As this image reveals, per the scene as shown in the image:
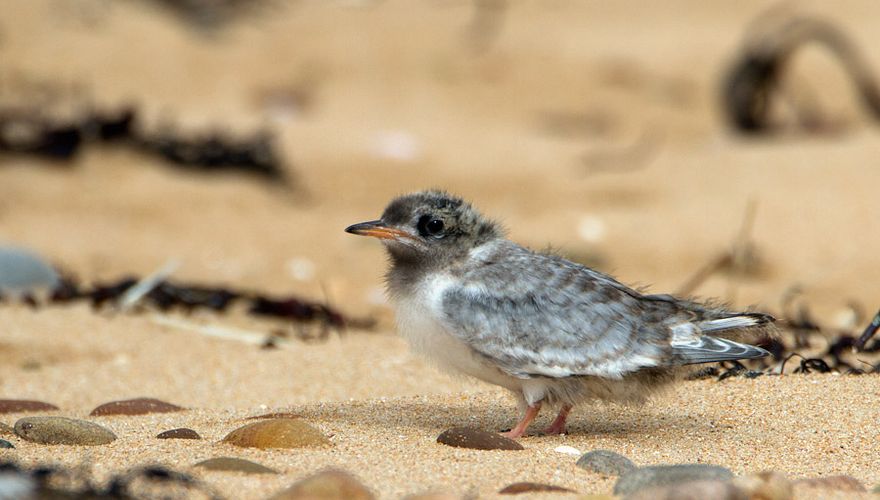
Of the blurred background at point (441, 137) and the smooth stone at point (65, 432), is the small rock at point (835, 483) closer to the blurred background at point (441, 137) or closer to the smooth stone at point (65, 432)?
the smooth stone at point (65, 432)

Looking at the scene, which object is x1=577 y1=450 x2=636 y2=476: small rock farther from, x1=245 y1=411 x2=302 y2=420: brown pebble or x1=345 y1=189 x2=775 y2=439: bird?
x1=245 y1=411 x2=302 y2=420: brown pebble

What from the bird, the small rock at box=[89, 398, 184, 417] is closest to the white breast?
the bird

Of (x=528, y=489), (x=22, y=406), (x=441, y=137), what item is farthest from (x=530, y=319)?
(x=441, y=137)

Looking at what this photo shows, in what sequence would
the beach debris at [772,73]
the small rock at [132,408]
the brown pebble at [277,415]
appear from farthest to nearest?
the beach debris at [772,73]
the small rock at [132,408]
the brown pebble at [277,415]

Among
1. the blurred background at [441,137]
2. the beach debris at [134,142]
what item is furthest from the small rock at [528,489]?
the beach debris at [134,142]

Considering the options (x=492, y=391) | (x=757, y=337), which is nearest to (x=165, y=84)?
(x=492, y=391)

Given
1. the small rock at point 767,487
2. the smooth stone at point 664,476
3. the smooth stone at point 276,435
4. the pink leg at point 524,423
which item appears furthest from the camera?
the pink leg at point 524,423

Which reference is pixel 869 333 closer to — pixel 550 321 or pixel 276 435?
pixel 550 321
